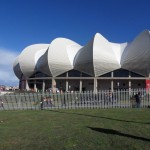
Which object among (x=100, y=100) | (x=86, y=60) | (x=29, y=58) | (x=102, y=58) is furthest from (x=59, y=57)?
(x=100, y=100)

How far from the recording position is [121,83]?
80.6m

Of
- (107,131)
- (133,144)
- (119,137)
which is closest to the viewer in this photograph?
(133,144)

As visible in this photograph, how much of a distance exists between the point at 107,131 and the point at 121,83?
7128cm

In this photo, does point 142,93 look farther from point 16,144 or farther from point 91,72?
point 91,72

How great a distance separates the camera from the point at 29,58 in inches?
3644

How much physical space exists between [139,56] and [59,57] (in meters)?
22.2

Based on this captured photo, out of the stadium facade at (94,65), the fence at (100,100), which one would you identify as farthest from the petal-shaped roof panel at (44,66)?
the fence at (100,100)

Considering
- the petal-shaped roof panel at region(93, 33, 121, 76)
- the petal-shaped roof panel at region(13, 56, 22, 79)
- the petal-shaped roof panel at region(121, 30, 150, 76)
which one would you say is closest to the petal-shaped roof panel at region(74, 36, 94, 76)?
the petal-shaped roof panel at region(93, 33, 121, 76)

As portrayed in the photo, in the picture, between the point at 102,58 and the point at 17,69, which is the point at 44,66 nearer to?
the point at 102,58

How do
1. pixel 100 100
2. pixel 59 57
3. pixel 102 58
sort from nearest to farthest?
pixel 100 100
pixel 102 58
pixel 59 57

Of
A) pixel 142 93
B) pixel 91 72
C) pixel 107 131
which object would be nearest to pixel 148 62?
pixel 91 72

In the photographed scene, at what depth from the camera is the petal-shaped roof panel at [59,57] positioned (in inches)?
3221

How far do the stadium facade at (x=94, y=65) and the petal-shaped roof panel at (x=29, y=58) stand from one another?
2.32m

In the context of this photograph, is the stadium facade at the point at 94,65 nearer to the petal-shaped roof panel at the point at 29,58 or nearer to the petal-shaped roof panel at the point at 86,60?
the petal-shaped roof panel at the point at 86,60
